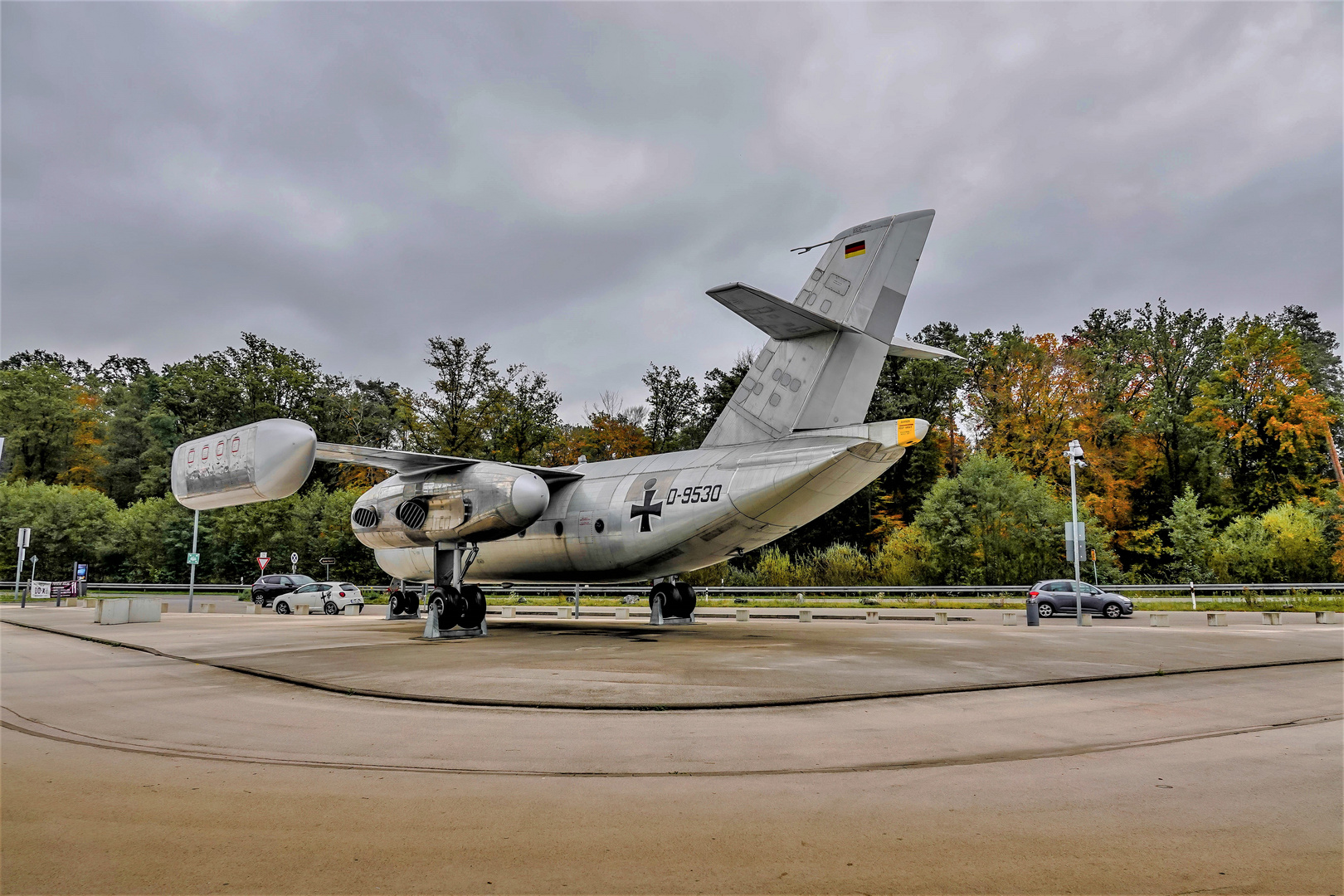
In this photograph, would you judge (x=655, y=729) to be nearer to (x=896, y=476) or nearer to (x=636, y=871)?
(x=636, y=871)

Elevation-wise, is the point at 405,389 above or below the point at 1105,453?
above

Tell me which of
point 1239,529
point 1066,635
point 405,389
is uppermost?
point 405,389

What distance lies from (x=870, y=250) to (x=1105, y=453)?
3251cm

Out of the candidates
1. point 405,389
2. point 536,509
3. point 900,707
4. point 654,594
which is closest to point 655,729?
point 900,707

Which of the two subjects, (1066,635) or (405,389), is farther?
(405,389)

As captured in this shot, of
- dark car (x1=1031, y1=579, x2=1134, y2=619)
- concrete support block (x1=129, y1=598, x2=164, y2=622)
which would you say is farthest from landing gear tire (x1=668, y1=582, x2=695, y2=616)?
dark car (x1=1031, y1=579, x2=1134, y2=619)

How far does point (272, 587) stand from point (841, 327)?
30628 millimetres

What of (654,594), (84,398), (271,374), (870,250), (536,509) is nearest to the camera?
(870,250)

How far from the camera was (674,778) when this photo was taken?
5.25 metres

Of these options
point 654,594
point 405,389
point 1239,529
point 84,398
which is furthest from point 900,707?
point 84,398

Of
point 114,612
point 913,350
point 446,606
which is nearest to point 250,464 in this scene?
point 446,606

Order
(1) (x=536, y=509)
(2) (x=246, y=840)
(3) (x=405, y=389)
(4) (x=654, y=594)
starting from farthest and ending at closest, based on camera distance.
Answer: (3) (x=405, y=389) < (4) (x=654, y=594) < (1) (x=536, y=509) < (2) (x=246, y=840)

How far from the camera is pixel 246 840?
3988mm

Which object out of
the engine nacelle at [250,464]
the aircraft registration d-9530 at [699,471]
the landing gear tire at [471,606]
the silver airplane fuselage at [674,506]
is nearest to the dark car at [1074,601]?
the aircraft registration d-9530 at [699,471]
